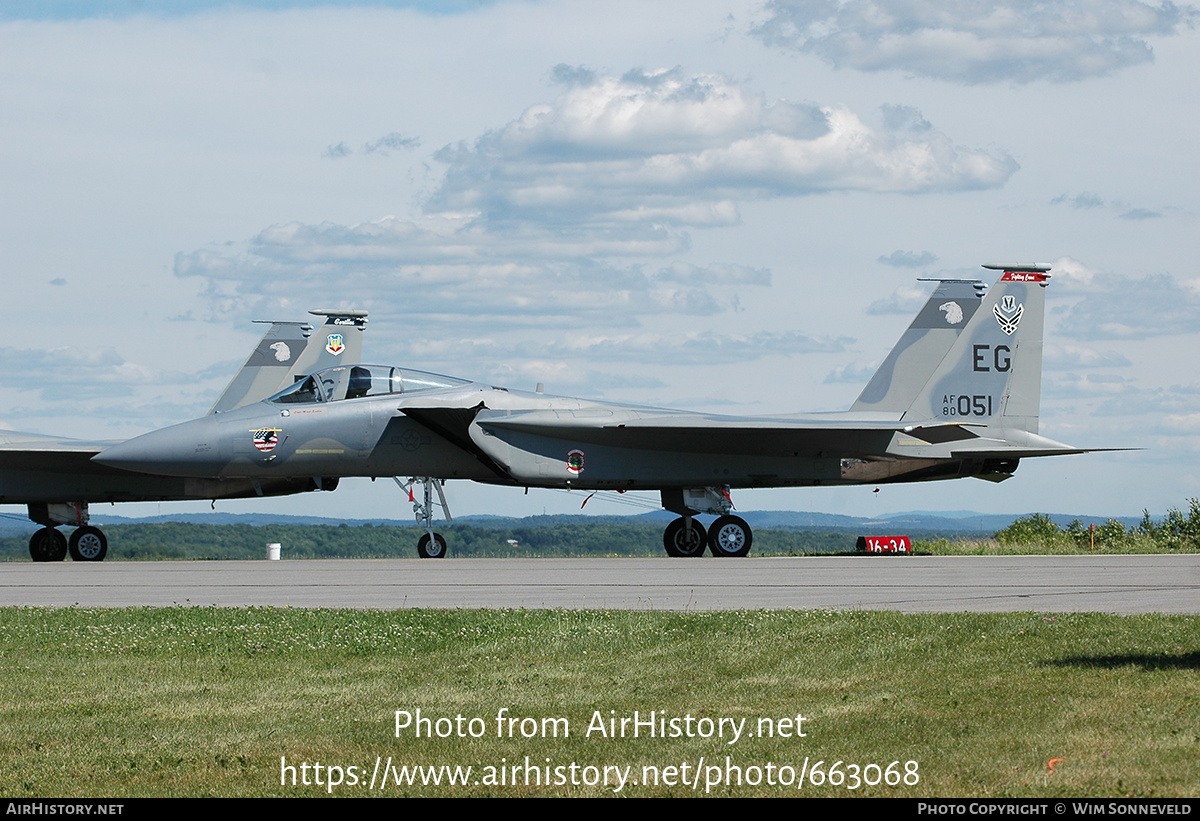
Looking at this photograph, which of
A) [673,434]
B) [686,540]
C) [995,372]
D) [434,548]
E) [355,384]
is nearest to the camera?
[355,384]

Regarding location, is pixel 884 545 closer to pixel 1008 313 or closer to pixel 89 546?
pixel 1008 313

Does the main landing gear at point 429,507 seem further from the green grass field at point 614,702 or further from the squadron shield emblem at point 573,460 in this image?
the green grass field at point 614,702

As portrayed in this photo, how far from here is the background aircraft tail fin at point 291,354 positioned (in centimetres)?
2780

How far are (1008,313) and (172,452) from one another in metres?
15.2

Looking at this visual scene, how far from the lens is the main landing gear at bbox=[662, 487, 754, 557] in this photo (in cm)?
2180

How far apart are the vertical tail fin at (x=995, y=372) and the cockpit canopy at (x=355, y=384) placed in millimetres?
9261

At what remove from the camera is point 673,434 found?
21.3 metres

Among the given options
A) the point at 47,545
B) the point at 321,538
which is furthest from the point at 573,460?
the point at 321,538

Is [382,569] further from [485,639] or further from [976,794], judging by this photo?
[976,794]

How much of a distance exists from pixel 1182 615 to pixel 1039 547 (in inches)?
573

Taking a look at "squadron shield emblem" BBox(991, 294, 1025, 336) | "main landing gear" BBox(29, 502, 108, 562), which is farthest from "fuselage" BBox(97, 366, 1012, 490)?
"main landing gear" BBox(29, 502, 108, 562)

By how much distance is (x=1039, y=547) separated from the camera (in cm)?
2389

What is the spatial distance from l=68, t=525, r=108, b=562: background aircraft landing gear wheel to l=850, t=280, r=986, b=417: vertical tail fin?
1470cm
